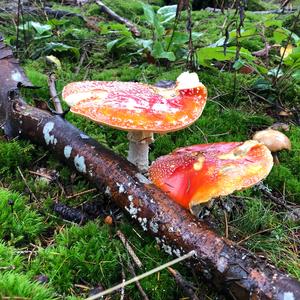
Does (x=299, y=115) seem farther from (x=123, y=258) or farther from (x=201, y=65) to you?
(x=123, y=258)

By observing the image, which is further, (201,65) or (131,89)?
(201,65)

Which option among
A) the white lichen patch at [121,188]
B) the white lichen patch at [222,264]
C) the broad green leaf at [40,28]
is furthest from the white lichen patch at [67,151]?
the broad green leaf at [40,28]

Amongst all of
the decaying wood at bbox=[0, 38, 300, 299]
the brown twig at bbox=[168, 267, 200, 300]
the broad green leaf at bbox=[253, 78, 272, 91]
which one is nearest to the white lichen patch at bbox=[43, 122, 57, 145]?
the decaying wood at bbox=[0, 38, 300, 299]

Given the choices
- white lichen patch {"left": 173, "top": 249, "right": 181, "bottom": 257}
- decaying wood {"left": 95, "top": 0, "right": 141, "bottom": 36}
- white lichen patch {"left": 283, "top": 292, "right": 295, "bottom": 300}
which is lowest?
decaying wood {"left": 95, "top": 0, "right": 141, "bottom": 36}

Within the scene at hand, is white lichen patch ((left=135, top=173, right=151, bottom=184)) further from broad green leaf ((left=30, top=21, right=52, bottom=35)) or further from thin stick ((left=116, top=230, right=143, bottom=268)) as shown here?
broad green leaf ((left=30, top=21, right=52, bottom=35))

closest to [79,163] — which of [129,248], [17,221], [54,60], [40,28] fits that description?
[17,221]

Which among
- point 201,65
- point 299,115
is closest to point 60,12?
point 201,65

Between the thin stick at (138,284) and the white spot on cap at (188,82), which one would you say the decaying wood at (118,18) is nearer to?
the white spot on cap at (188,82)
